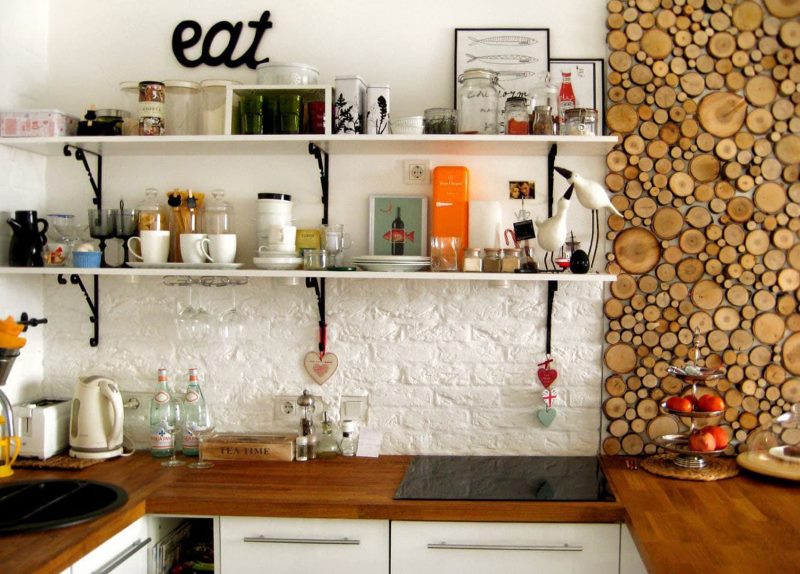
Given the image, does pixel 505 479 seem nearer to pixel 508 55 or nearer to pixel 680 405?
pixel 680 405

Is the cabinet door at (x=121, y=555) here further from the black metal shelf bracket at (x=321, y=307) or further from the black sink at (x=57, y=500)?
the black metal shelf bracket at (x=321, y=307)

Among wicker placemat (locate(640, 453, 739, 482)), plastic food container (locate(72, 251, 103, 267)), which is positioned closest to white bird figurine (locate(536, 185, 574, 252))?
wicker placemat (locate(640, 453, 739, 482))

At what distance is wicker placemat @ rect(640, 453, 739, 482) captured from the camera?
8.36 feet

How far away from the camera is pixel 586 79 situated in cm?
285

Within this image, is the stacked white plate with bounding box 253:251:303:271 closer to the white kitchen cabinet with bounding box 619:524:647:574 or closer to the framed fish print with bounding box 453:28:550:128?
the framed fish print with bounding box 453:28:550:128

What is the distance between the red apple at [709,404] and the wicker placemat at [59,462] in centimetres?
202

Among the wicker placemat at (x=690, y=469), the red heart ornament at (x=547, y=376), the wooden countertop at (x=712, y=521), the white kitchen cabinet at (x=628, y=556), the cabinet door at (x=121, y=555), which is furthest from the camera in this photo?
the red heart ornament at (x=547, y=376)

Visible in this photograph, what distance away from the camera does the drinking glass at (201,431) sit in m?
2.72

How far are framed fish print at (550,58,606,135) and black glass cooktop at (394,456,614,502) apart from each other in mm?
1209

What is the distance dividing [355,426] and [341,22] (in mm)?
1463

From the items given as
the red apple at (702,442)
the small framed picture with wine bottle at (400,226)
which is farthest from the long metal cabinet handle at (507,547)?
the small framed picture with wine bottle at (400,226)

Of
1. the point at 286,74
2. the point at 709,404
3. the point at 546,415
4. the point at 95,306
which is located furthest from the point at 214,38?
the point at 709,404

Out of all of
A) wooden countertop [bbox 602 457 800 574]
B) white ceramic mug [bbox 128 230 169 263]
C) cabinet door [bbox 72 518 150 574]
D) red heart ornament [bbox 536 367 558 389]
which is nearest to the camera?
wooden countertop [bbox 602 457 800 574]

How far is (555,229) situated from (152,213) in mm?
1396
